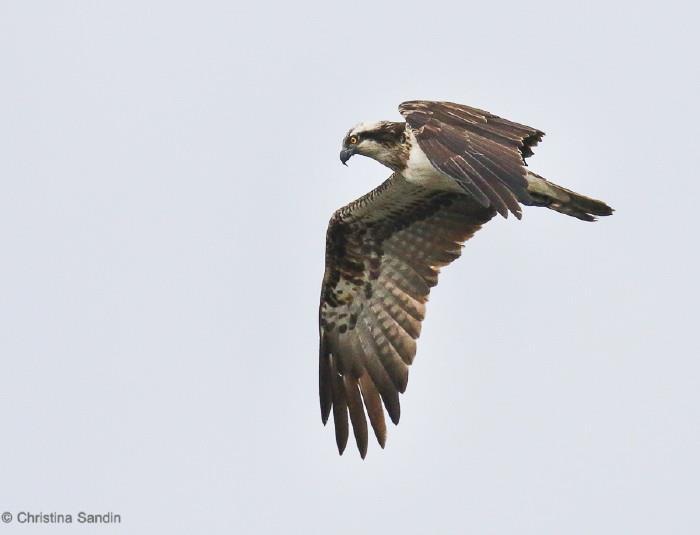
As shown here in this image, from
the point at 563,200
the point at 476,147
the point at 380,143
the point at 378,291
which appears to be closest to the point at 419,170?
the point at 380,143

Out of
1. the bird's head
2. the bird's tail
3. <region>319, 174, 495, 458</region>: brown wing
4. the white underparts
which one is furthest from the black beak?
the bird's tail

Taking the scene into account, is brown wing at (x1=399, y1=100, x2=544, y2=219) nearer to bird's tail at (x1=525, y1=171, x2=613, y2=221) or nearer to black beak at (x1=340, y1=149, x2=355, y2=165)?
bird's tail at (x1=525, y1=171, x2=613, y2=221)

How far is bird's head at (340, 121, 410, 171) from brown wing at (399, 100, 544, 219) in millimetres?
857

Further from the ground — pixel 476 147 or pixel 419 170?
pixel 419 170

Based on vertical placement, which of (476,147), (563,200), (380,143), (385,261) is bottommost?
(476,147)

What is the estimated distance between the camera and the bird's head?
1619 cm

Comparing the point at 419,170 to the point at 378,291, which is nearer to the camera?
the point at 419,170

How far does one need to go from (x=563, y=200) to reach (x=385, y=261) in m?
2.26

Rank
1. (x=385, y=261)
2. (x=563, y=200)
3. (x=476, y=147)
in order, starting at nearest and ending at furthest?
(x=476, y=147)
(x=563, y=200)
(x=385, y=261)

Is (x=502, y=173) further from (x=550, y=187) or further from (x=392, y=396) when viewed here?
(x=392, y=396)

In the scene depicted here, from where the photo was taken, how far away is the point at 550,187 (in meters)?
16.4

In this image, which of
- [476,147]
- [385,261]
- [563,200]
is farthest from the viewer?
[385,261]

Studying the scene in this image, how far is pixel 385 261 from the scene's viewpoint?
17.7m

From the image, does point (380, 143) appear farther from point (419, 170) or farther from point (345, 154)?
point (419, 170)
